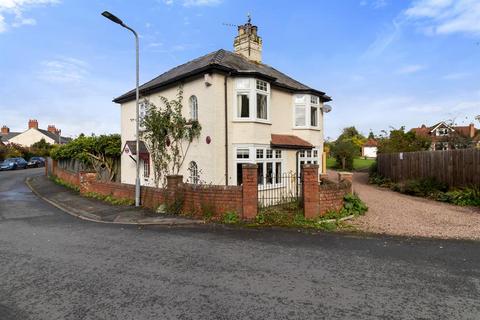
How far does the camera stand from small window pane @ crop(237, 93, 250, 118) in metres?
13.4

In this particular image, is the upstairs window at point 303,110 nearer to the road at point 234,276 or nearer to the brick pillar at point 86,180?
the road at point 234,276

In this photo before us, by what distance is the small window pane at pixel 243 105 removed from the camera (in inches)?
529

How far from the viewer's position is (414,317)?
Result: 12.4ft

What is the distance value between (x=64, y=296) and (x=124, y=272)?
107 centimetres

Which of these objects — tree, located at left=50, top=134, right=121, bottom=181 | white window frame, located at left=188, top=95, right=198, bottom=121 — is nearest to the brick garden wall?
white window frame, located at left=188, top=95, right=198, bottom=121

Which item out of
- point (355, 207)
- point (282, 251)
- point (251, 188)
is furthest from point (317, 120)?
point (282, 251)

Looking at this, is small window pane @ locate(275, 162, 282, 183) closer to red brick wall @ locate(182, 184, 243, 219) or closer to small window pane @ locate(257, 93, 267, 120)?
small window pane @ locate(257, 93, 267, 120)

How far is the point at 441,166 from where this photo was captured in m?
14.9

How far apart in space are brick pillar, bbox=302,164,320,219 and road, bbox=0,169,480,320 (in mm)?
1449

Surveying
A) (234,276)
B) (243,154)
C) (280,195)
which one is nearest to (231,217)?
(280,195)

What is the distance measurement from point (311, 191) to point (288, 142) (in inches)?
234

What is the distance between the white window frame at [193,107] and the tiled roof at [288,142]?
3653mm

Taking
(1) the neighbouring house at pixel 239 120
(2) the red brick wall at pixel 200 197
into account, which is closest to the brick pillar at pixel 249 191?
(2) the red brick wall at pixel 200 197

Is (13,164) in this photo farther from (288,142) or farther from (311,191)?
(311,191)
